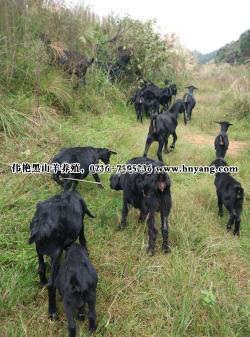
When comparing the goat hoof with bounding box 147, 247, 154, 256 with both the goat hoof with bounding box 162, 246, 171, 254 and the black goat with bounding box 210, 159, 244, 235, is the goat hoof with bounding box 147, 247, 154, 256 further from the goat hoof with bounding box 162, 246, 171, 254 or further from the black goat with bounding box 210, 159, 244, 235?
the black goat with bounding box 210, 159, 244, 235

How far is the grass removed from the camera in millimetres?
3510

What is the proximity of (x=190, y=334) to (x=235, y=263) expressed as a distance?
1330mm

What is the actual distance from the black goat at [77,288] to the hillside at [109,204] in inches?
7.4

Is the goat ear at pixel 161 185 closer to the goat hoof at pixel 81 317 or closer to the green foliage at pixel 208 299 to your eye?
the green foliage at pixel 208 299

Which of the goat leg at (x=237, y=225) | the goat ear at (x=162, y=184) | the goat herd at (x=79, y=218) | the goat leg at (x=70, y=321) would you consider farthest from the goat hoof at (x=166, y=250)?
the goat leg at (x=70, y=321)

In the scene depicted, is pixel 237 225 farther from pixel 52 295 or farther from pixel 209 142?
pixel 209 142

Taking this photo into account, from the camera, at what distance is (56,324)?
351 centimetres

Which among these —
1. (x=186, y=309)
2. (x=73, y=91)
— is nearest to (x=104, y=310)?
(x=186, y=309)

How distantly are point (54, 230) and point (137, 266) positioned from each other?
1061 mm

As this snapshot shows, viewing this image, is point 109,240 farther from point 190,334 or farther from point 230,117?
point 230,117

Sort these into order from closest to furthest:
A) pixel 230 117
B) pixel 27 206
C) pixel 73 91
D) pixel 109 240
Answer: pixel 109 240 → pixel 27 206 → pixel 73 91 → pixel 230 117

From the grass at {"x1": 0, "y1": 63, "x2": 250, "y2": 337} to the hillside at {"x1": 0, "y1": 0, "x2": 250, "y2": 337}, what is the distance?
→ 1cm

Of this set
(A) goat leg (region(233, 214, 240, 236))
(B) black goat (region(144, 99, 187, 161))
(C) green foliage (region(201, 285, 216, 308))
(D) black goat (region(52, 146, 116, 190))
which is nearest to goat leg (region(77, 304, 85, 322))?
(C) green foliage (region(201, 285, 216, 308))

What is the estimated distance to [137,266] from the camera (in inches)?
166
